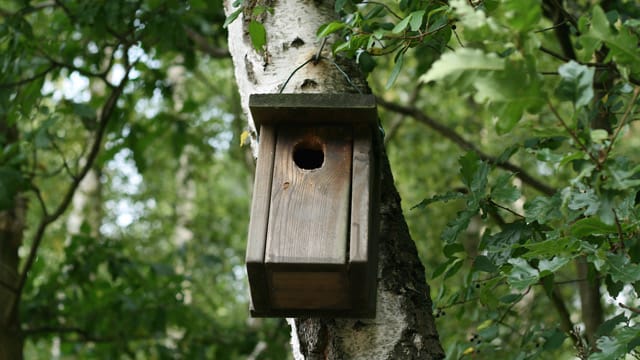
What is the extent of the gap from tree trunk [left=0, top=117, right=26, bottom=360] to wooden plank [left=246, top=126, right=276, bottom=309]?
2.52 metres

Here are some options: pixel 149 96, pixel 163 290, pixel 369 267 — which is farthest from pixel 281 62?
pixel 163 290

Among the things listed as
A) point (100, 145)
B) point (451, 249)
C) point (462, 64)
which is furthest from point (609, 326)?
point (100, 145)

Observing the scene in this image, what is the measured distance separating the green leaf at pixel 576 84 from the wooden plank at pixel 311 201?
2.18ft

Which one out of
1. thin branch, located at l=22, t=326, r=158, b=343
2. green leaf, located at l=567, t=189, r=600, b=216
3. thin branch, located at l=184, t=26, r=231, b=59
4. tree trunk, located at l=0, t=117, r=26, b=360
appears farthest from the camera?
thin branch, located at l=184, t=26, r=231, b=59

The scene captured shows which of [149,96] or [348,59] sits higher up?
[149,96]

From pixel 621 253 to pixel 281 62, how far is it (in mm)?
1056

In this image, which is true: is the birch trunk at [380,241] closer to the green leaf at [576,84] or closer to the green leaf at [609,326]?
the green leaf at [609,326]

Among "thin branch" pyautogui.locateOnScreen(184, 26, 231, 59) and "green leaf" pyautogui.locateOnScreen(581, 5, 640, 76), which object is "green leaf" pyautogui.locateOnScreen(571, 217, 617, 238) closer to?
"green leaf" pyautogui.locateOnScreen(581, 5, 640, 76)

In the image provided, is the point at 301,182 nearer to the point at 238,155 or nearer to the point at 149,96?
the point at 149,96

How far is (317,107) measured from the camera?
2205 millimetres

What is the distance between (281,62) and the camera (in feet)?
8.54

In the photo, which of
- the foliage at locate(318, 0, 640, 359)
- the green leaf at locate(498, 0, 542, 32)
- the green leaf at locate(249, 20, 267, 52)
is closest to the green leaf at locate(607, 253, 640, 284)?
the foliage at locate(318, 0, 640, 359)

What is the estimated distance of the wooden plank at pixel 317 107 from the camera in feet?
7.20

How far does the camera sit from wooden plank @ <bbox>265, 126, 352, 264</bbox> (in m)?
2.11
